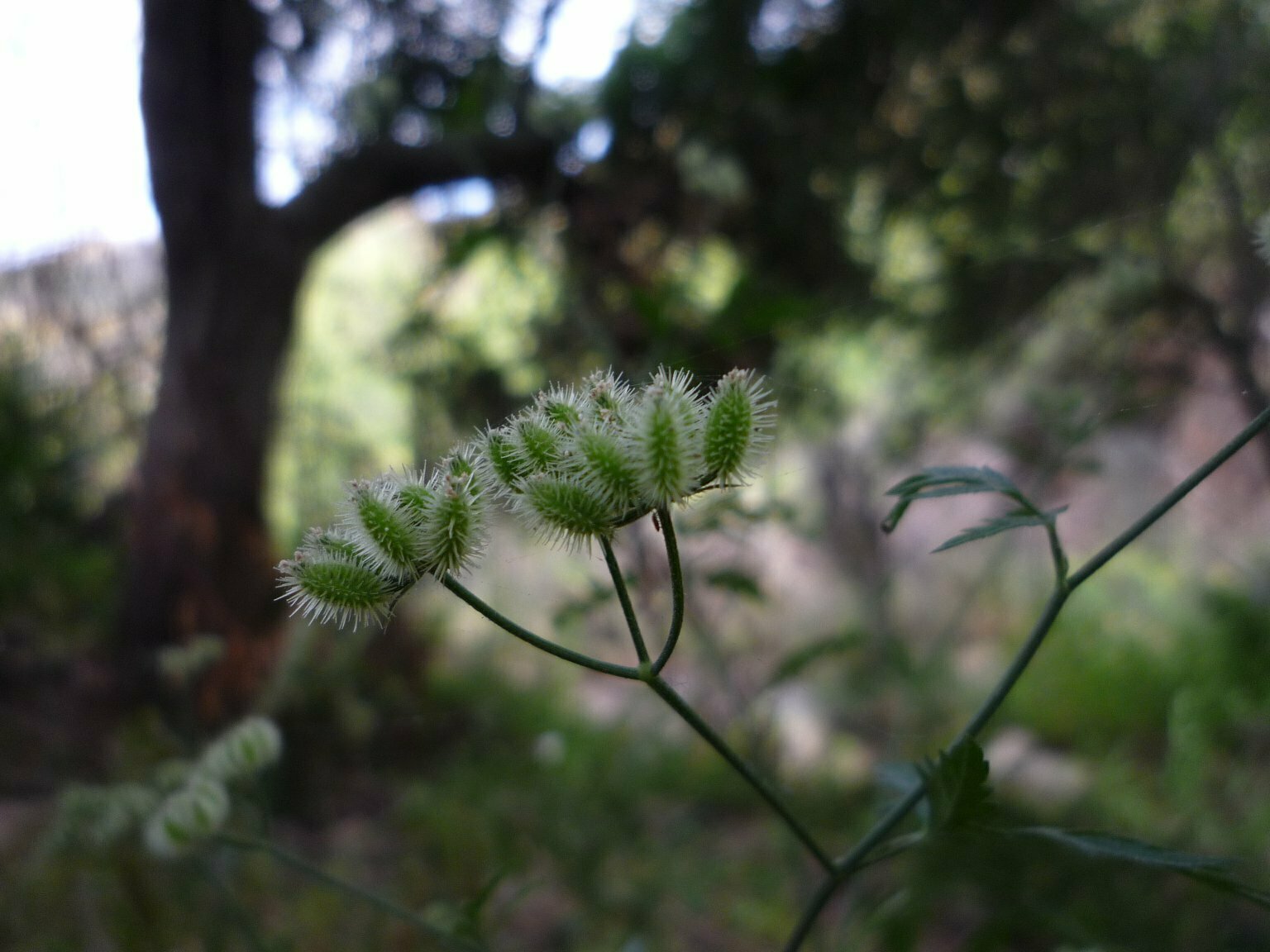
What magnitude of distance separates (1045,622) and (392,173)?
324 centimetres

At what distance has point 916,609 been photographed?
17.8ft

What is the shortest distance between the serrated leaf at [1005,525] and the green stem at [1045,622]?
2cm

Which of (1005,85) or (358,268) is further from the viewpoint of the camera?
(358,268)

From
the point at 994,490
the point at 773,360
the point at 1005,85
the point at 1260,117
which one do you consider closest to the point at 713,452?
the point at 994,490

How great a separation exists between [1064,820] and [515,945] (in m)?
1.98

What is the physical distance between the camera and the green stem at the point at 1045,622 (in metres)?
0.68

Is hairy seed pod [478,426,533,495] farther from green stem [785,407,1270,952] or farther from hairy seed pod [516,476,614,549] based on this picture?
green stem [785,407,1270,952]

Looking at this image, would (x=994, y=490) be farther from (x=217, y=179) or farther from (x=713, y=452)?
(x=217, y=179)

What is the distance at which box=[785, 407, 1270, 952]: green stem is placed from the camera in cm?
68

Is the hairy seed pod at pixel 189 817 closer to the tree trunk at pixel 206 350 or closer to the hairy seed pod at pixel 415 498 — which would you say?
the hairy seed pod at pixel 415 498

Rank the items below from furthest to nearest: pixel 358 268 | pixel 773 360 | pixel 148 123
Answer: pixel 358 268, pixel 148 123, pixel 773 360

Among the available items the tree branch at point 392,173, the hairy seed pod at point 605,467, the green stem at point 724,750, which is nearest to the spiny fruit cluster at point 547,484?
the hairy seed pod at point 605,467

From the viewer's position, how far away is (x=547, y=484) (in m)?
0.69

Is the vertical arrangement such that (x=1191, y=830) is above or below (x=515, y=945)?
above
